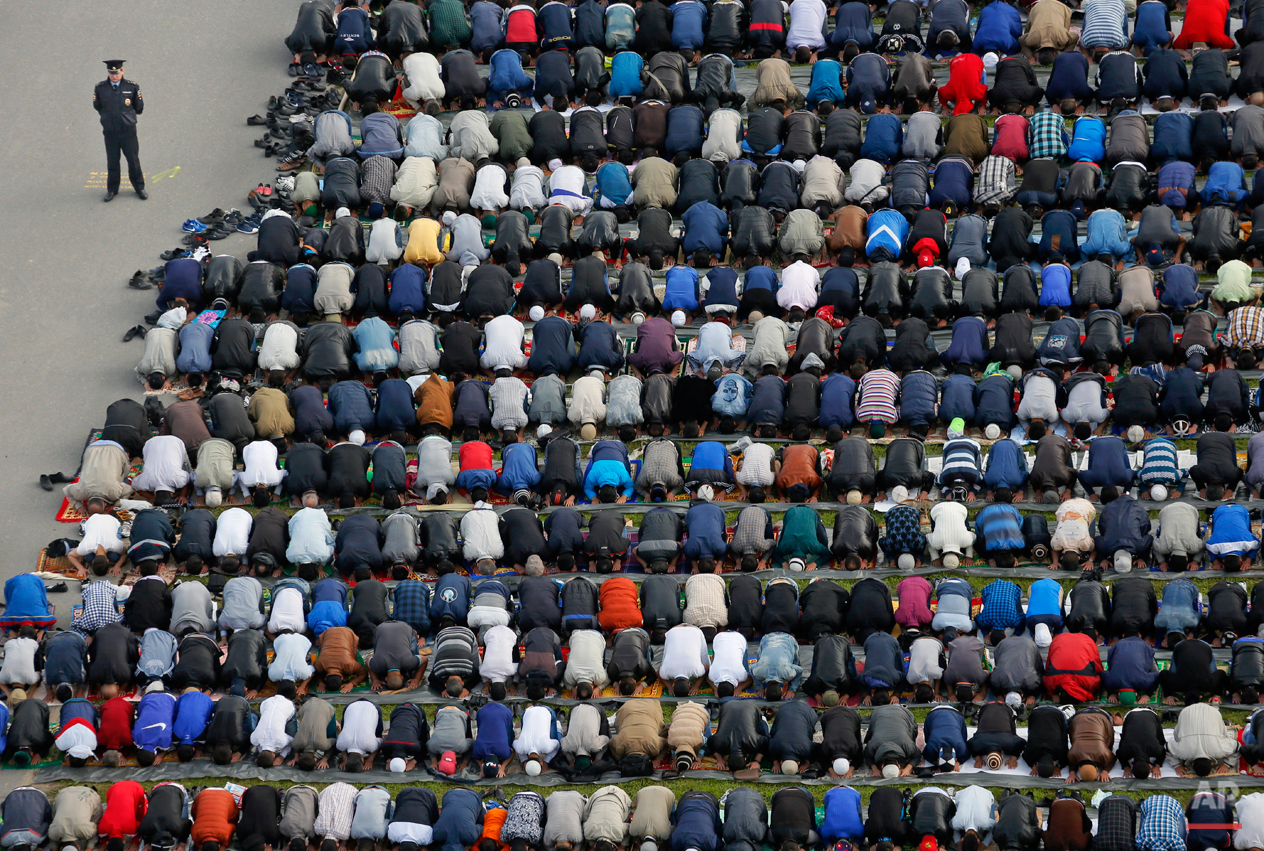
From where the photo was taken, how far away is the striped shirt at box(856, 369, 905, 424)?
3403cm

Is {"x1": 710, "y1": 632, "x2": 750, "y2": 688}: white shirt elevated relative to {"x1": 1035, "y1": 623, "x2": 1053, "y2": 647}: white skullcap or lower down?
lower down

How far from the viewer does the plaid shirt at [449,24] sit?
134 feet

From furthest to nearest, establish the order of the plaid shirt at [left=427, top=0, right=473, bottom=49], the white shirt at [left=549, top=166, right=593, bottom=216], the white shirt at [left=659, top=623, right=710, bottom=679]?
the plaid shirt at [left=427, top=0, right=473, bottom=49]
the white shirt at [left=549, top=166, right=593, bottom=216]
the white shirt at [left=659, top=623, right=710, bottom=679]

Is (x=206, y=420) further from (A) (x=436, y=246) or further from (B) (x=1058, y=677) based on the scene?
(B) (x=1058, y=677)

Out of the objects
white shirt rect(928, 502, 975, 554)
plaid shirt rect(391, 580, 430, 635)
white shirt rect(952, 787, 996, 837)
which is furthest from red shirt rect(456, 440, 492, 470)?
white shirt rect(952, 787, 996, 837)

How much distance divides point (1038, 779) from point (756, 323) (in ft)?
31.0

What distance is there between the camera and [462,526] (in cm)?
3303

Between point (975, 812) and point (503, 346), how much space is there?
11327 mm

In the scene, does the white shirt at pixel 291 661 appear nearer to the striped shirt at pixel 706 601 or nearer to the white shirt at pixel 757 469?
the striped shirt at pixel 706 601

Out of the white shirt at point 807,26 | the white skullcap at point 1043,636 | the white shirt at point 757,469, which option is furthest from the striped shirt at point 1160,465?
the white shirt at point 807,26

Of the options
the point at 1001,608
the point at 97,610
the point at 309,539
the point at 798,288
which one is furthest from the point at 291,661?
the point at 798,288

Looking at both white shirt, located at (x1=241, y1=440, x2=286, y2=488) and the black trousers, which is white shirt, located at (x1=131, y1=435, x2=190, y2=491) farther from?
the black trousers

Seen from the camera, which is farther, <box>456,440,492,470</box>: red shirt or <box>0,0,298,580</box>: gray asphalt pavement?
<box>0,0,298,580</box>: gray asphalt pavement

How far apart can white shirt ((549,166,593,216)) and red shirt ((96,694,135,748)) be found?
473 inches
